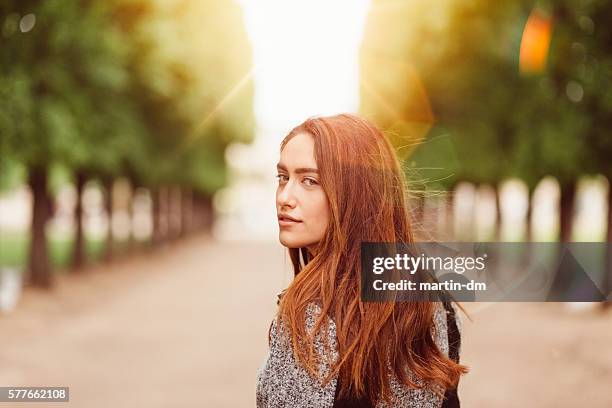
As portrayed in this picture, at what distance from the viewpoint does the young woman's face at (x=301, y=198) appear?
2.20 metres

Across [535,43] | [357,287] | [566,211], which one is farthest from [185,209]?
[357,287]

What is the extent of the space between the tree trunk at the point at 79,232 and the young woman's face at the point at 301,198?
63.2ft

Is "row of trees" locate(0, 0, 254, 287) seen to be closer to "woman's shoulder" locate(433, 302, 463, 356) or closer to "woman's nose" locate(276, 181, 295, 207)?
"woman's nose" locate(276, 181, 295, 207)

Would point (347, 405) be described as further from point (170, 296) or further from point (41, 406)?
point (170, 296)

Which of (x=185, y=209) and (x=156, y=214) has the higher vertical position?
(x=185, y=209)

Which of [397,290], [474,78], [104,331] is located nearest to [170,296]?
[104,331]

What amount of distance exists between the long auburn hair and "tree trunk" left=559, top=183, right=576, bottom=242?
17.7m

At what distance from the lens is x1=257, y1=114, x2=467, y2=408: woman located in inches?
78.7

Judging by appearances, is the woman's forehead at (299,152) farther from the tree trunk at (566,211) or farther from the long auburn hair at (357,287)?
the tree trunk at (566,211)

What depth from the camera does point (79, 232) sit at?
2102 centimetres

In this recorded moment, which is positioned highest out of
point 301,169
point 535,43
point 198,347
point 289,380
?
point 535,43

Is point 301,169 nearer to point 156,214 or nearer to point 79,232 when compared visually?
point 79,232

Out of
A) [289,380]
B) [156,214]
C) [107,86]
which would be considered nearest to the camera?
[289,380]

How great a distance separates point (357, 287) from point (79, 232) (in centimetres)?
1983
